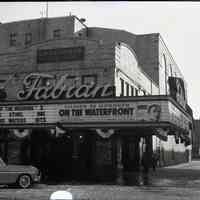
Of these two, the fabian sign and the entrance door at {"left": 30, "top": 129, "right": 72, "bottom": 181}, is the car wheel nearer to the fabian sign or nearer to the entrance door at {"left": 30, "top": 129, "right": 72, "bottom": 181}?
the fabian sign

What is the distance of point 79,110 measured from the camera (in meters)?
Result: 21.0

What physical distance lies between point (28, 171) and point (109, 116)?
5.83m

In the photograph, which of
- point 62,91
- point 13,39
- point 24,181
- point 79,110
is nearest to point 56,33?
point 13,39

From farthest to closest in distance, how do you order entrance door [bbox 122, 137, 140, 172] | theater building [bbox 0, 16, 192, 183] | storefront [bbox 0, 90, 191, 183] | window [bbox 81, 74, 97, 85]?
1. entrance door [bbox 122, 137, 140, 172]
2. window [bbox 81, 74, 97, 85]
3. theater building [bbox 0, 16, 192, 183]
4. storefront [bbox 0, 90, 191, 183]

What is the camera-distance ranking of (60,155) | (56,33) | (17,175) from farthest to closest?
1. (56,33)
2. (60,155)
3. (17,175)

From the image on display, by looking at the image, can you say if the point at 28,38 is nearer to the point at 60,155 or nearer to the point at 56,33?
the point at 56,33

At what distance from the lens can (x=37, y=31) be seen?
4522cm

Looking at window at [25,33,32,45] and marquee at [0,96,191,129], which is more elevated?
window at [25,33,32,45]

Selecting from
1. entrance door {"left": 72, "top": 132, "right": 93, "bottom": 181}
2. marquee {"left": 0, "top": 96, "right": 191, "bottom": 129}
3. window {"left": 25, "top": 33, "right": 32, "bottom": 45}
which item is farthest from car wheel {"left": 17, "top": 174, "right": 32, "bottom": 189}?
window {"left": 25, "top": 33, "right": 32, "bottom": 45}

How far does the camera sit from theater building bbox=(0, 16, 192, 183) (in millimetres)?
20188

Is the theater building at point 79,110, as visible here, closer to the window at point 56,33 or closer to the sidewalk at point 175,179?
the sidewalk at point 175,179

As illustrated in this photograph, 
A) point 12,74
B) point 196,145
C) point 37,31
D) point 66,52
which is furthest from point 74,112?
point 196,145

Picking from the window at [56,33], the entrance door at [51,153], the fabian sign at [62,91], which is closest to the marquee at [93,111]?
the fabian sign at [62,91]

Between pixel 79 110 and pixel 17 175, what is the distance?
5.94 m
